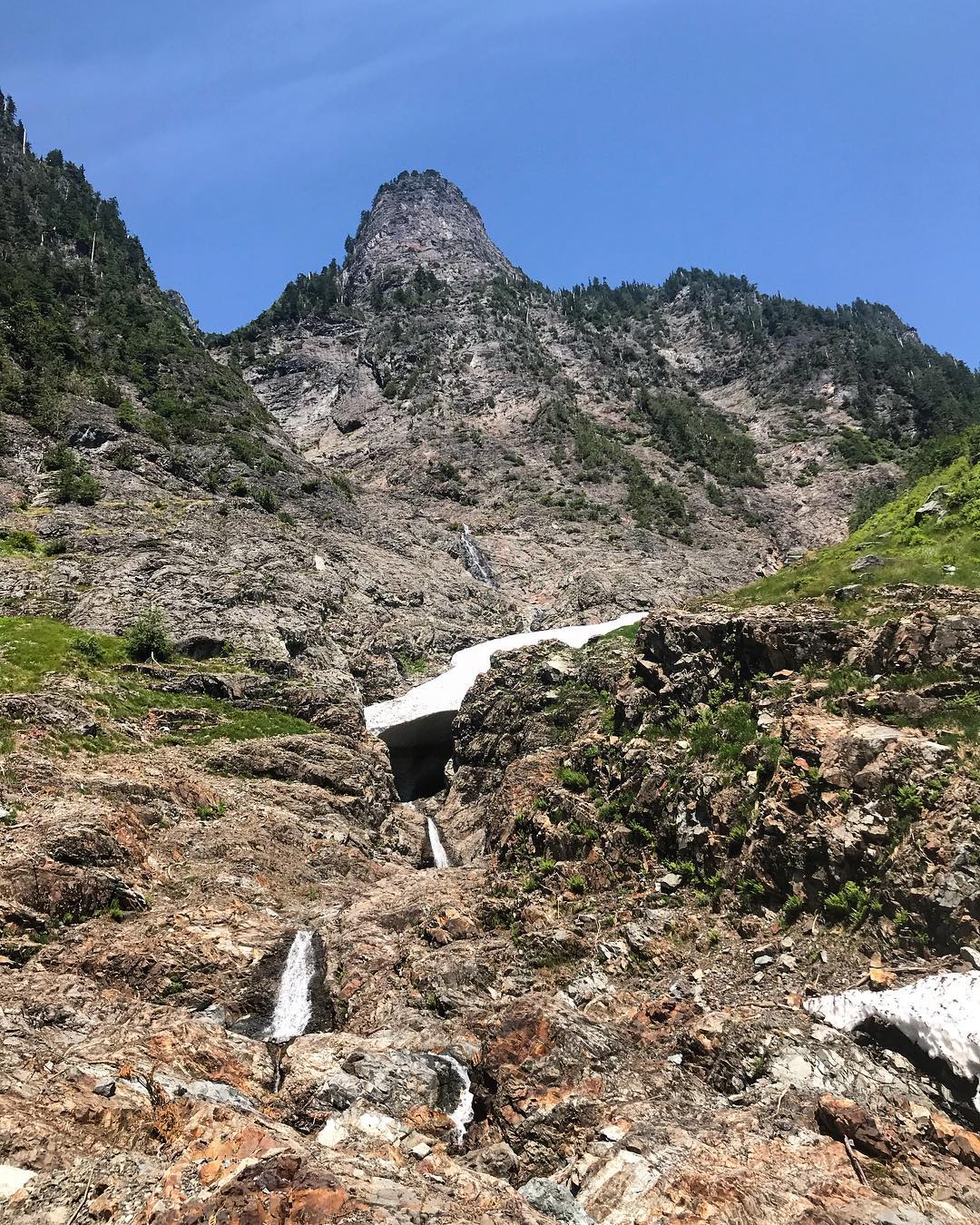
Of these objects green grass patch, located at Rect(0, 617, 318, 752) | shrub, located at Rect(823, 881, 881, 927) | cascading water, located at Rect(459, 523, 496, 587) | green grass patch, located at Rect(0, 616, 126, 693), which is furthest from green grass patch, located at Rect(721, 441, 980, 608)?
cascading water, located at Rect(459, 523, 496, 587)

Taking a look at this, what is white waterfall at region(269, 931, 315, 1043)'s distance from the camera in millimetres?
14891

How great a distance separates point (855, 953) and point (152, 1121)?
1124 cm

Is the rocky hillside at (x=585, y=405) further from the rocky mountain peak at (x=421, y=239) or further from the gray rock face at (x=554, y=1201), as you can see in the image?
the gray rock face at (x=554, y=1201)

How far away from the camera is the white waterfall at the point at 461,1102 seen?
11406 mm

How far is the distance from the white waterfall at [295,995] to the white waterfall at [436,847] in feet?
32.6

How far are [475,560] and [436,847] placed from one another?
3730 centimetres

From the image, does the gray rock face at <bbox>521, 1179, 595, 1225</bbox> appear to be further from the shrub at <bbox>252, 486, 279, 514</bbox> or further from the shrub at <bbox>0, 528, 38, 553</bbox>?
the shrub at <bbox>252, 486, 279, 514</bbox>

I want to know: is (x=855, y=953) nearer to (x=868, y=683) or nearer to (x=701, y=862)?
(x=701, y=862)

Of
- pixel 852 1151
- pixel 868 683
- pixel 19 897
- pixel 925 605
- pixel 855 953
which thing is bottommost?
pixel 852 1151

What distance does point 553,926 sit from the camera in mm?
16328

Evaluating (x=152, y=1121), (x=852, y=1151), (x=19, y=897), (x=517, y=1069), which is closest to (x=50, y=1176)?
(x=152, y=1121)

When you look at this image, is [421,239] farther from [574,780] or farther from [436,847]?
[574,780]

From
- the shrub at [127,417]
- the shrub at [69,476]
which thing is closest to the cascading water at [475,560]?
the shrub at [69,476]

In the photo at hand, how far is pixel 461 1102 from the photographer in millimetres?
12000
